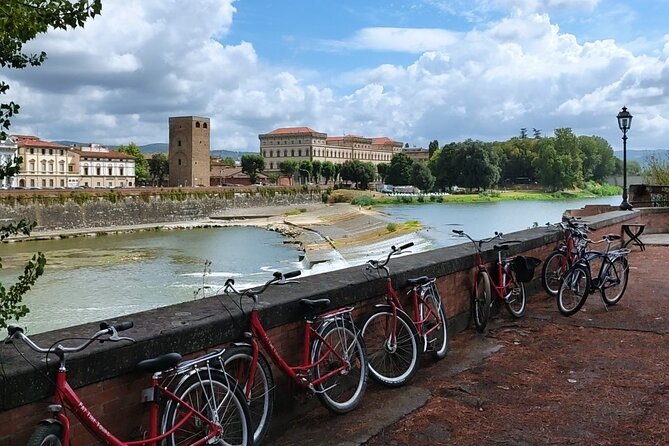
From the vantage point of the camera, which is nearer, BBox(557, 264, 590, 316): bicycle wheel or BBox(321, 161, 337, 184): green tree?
BBox(557, 264, 590, 316): bicycle wheel

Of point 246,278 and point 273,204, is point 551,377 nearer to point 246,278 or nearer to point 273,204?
point 246,278

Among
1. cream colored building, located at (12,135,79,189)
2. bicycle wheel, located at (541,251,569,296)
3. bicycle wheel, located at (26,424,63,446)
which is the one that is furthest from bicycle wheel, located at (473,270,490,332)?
cream colored building, located at (12,135,79,189)

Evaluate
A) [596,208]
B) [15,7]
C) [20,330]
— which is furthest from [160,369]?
[596,208]

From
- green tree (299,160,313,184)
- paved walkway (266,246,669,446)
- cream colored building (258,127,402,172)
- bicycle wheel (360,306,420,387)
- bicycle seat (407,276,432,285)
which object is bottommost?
paved walkway (266,246,669,446)

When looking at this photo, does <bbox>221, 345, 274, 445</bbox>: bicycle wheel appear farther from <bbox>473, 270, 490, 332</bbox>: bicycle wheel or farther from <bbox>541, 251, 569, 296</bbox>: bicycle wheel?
<bbox>541, 251, 569, 296</bbox>: bicycle wheel

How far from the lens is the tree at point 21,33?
255 cm

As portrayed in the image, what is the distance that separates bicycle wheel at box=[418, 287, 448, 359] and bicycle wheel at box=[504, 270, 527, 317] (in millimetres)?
1513

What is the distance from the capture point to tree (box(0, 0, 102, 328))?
8.36ft

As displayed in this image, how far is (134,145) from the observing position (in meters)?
121

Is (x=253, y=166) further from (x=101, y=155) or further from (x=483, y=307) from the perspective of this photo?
(x=483, y=307)

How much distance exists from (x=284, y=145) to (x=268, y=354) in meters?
146

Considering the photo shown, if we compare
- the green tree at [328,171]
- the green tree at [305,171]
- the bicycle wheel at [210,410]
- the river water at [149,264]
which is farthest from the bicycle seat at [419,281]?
the green tree at [328,171]

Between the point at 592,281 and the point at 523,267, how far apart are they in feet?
3.04

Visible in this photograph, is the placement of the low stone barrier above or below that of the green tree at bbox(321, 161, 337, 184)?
below
